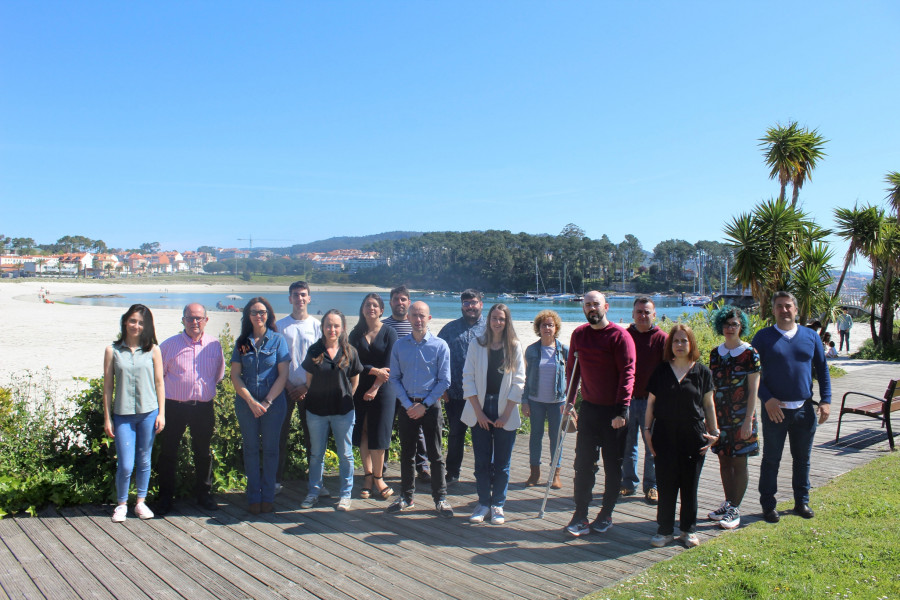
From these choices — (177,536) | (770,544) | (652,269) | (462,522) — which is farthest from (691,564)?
(652,269)

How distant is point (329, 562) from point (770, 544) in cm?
299

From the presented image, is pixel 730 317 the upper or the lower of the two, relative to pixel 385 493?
upper

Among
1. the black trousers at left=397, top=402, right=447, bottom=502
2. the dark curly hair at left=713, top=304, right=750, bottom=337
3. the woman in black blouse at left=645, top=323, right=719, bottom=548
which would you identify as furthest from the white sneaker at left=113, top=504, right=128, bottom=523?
the dark curly hair at left=713, top=304, right=750, bottom=337

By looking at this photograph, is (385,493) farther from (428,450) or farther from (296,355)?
(296,355)

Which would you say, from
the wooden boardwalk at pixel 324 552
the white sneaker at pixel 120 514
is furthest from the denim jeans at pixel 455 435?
the white sneaker at pixel 120 514

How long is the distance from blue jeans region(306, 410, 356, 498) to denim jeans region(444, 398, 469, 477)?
1014 millimetres

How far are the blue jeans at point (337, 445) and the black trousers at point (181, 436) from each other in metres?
0.81

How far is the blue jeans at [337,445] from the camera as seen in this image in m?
4.92

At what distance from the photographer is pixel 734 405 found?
177 inches

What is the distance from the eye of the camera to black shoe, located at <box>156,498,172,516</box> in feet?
15.3

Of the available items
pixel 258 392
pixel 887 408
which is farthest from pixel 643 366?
pixel 887 408

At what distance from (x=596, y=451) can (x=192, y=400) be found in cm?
320

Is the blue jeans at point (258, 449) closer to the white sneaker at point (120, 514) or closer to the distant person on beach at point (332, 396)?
the distant person on beach at point (332, 396)

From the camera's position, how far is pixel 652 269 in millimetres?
133375
